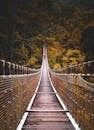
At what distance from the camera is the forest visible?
2753 cm

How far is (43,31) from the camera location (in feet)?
132

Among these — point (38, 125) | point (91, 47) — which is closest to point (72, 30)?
Result: point (91, 47)

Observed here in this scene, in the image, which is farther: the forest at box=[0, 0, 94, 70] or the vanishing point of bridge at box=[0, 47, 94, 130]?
the forest at box=[0, 0, 94, 70]

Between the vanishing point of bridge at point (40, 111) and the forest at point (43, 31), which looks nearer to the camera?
the vanishing point of bridge at point (40, 111)

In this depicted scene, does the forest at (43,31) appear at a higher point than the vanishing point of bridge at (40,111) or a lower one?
higher

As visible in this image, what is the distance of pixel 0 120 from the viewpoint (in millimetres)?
7289

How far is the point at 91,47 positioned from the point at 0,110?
42848 millimetres

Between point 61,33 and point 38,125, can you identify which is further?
point 61,33

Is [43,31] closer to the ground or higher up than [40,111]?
higher up

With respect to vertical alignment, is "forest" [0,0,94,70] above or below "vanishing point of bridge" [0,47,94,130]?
above

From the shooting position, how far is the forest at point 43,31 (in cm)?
2753

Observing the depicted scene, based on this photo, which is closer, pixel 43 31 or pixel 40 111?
pixel 40 111

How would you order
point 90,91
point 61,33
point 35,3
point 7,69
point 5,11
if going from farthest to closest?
point 61,33
point 35,3
point 5,11
point 7,69
point 90,91

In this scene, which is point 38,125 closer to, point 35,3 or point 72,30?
point 35,3
